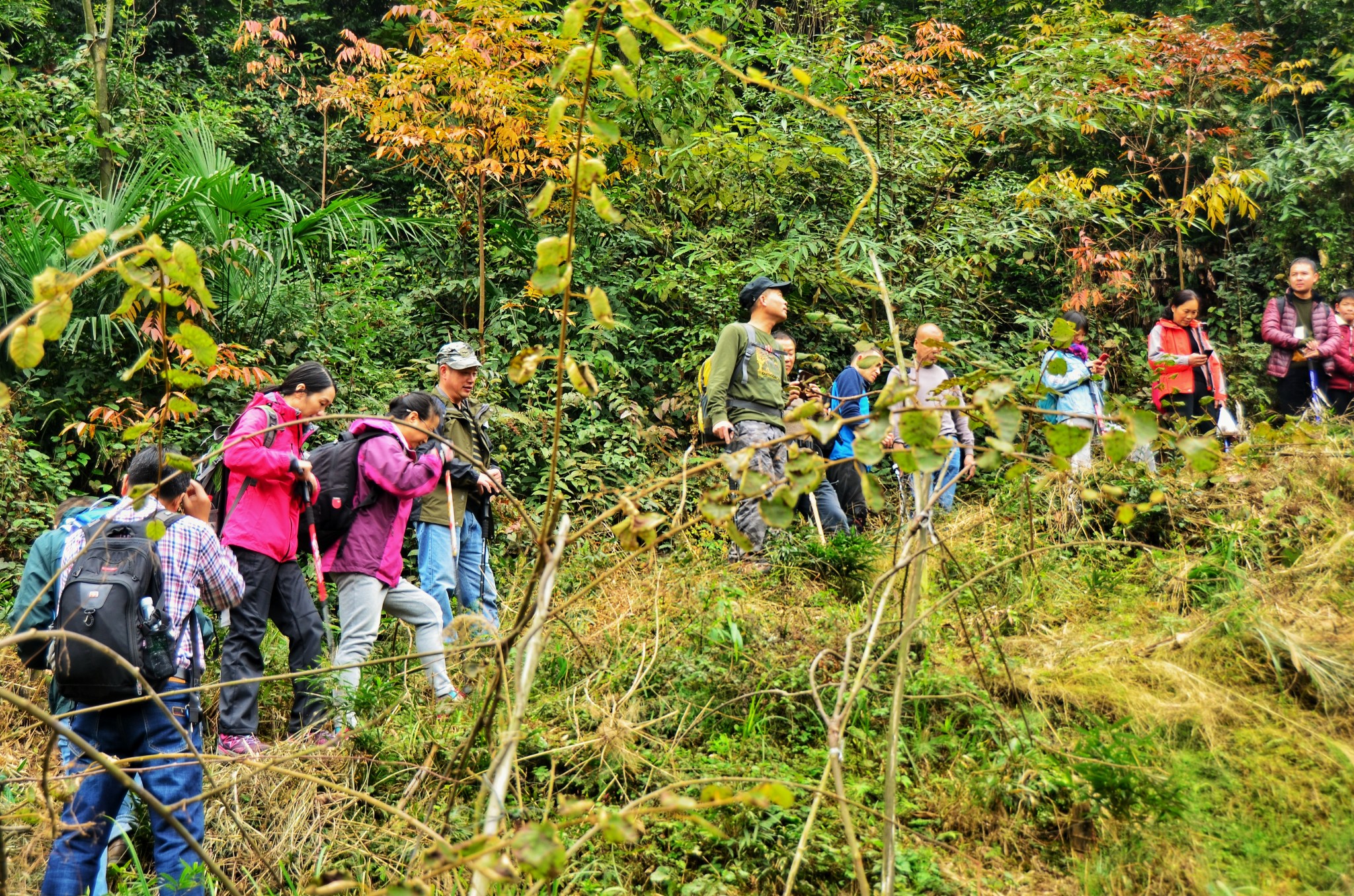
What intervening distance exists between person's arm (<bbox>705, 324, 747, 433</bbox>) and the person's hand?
2.86m

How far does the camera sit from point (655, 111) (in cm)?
968

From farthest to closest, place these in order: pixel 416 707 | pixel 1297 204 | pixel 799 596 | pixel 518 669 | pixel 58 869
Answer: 1. pixel 1297 204
2. pixel 799 596
3. pixel 416 707
4. pixel 58 869
5. pixel 518 669

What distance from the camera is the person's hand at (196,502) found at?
175 inches

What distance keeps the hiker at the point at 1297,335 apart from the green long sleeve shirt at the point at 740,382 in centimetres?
432

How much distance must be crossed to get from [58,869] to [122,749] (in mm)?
447

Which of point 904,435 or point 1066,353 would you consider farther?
point 1066,353

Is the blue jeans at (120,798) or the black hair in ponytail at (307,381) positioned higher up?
the black hair in ponytail at (307,381)

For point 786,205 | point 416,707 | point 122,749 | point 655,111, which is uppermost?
point 655,111

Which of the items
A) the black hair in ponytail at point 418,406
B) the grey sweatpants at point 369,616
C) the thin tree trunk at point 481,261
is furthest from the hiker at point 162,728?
the thin tree trunk at point 481,261

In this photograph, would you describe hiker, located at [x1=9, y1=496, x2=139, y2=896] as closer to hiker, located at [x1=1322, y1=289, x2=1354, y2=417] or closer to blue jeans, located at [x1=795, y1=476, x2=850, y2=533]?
blue jeans, located at [x1=795, y1=476, x2=850, y2=533]

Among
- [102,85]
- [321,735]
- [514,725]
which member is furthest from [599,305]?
Result: [102,85]

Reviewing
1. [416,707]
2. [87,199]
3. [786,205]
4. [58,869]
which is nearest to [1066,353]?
[786,205]

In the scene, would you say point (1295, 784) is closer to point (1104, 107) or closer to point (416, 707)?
point (416, 707)

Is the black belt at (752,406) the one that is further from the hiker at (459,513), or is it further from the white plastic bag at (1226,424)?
the white plastic bag at (1226,424)
